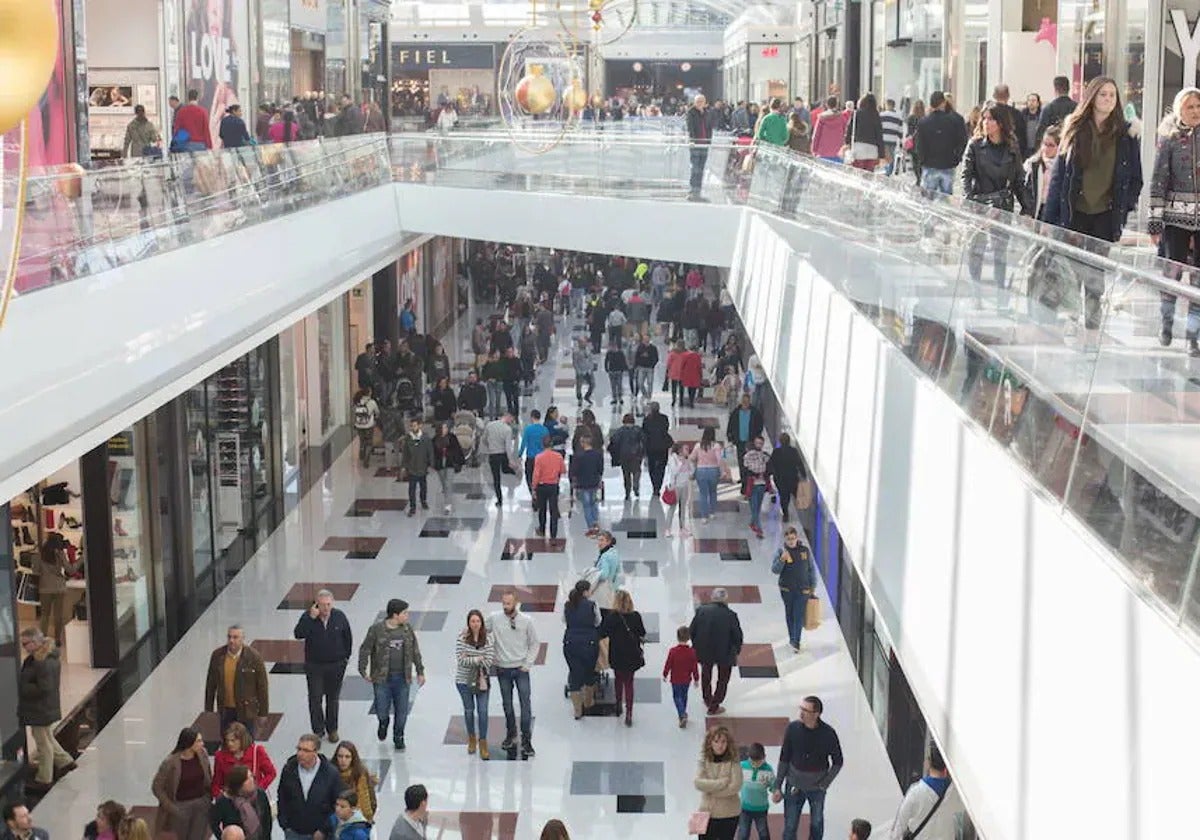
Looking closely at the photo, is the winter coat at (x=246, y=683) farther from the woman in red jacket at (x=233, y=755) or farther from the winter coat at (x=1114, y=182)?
the winter coat at (x=1114, y=182)

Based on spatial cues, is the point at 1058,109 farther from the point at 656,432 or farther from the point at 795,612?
the point at 656,432

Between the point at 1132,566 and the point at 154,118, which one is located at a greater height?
the point at 154,118

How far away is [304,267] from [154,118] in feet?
24.3

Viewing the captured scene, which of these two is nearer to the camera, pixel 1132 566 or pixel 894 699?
pixel 1132 566

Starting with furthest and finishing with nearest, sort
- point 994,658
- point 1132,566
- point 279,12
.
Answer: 1. point 279,12
2. point 994,658
3. point 1132,566

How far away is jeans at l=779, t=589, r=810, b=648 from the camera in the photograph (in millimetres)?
14561

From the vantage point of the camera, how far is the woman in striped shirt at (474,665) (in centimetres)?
1199

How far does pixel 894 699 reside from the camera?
40.5 ft

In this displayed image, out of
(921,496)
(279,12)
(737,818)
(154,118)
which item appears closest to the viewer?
(921,496)

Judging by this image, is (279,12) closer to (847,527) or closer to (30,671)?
(30,671)

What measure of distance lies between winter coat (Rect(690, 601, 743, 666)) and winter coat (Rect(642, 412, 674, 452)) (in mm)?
6941

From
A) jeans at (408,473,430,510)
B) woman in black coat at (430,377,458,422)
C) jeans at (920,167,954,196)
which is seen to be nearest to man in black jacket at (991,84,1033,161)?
jeans at (920,167,954,196)

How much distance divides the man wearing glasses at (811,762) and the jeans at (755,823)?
0.19m

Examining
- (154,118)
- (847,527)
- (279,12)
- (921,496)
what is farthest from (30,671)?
Answer: (279,12)
